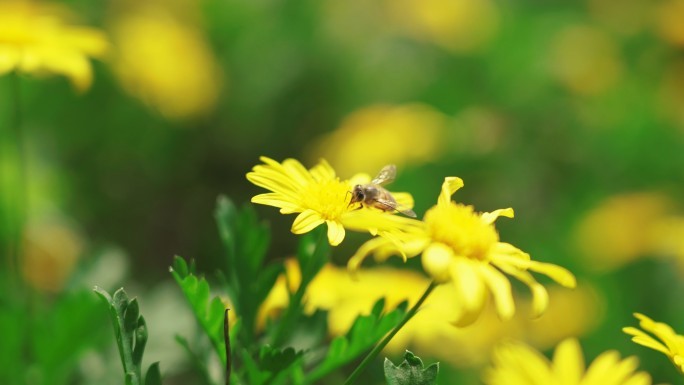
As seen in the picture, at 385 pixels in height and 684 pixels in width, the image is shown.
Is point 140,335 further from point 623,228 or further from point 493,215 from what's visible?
point 623,228

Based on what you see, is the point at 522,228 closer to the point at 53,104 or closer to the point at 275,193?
the point at 53,104

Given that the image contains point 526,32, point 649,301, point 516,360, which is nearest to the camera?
point 516,360

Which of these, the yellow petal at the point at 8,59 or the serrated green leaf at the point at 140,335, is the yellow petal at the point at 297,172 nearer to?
the serrated green leaf at the point at 140,335

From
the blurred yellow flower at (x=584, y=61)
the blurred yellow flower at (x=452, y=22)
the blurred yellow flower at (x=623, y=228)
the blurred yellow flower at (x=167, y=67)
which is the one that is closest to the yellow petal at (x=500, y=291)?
the blurred yellow flower at (x=623, y=228)

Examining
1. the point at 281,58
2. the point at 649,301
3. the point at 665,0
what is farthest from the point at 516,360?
the point at 665,0

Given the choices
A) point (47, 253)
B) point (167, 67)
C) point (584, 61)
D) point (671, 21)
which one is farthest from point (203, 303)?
point (671, 21)
